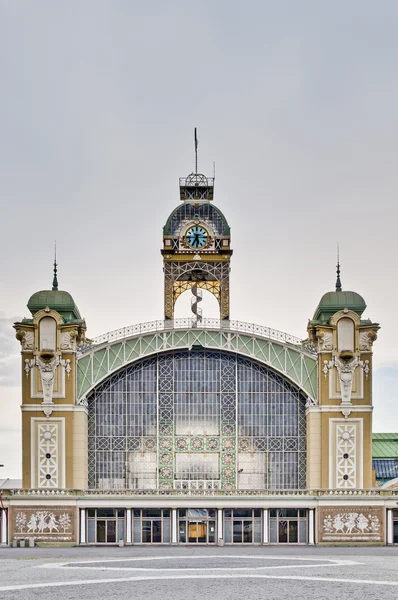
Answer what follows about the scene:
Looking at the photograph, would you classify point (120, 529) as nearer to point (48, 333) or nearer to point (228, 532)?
point (228, 532)

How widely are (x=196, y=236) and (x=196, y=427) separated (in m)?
21.7

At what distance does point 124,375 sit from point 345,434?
21.1 m

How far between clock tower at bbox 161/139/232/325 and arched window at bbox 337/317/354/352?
14.6 meters

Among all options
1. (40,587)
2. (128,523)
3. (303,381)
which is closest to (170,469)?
(128,523)

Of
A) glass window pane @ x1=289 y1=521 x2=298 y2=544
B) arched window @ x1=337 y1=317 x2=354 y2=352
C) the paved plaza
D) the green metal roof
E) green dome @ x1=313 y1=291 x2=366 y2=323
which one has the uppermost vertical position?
green dome @ x1=313 y1=291 x2=366 y2=323

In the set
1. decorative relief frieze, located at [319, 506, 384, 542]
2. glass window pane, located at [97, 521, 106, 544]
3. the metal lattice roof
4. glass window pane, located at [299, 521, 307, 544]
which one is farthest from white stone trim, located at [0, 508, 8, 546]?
the metal lattice roof

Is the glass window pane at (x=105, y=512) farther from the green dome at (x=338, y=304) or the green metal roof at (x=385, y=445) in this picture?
the green metal roof at (x=385, y=445)

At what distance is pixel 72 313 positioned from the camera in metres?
96.7

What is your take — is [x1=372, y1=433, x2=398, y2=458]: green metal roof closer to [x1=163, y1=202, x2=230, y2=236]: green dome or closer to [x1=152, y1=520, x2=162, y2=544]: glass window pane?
[x1=163, y1=202, x2=230, y2=236]: green dome

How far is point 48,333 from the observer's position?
9238 centimetres

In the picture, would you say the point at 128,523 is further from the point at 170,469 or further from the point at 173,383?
the point at 173,383

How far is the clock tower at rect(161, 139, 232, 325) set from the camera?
10275cm

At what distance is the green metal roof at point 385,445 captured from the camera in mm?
109625

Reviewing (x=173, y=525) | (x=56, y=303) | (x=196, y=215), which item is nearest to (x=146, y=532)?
(x=173, y=525)
